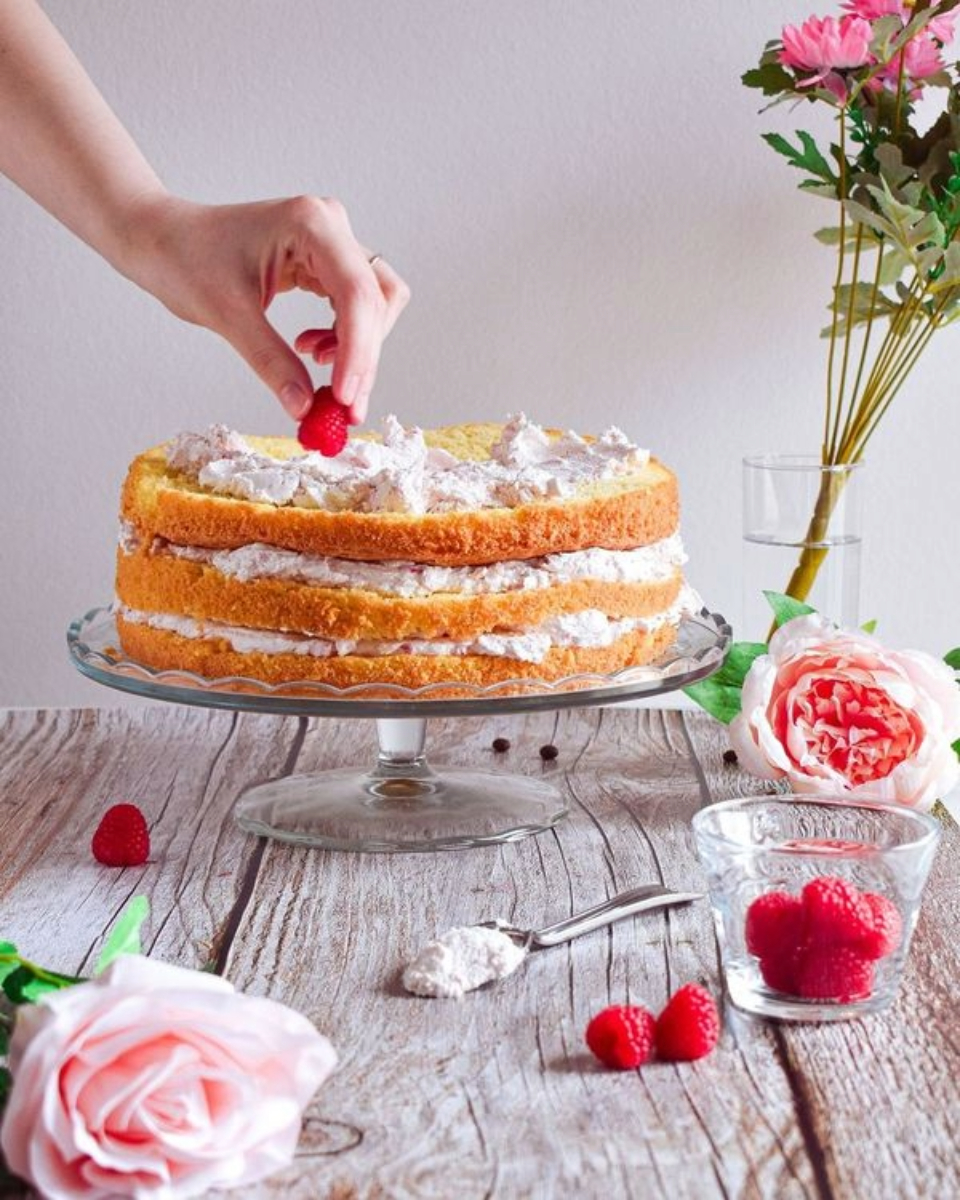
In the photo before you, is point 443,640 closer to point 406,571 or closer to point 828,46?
point 406,571

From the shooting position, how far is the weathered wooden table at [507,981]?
945 mm

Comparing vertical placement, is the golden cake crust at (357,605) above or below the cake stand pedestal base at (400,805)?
above

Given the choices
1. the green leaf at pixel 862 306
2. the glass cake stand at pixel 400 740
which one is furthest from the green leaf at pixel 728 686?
the green leaf at pixel 862 306

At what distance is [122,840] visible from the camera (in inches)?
57.0

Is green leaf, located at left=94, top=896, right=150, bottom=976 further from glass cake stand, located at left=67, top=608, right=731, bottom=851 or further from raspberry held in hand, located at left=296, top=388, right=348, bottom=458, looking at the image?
raspberry held in hand, located at left=296, top=388, right=348, bottom=458

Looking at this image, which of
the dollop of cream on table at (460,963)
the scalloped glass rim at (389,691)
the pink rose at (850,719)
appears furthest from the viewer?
the pink rose at (850,719)

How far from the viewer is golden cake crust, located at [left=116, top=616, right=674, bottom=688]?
1457 mm

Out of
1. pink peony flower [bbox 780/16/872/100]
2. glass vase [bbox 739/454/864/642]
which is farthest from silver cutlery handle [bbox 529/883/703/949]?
pink peony flower [bbox 780/16/872/100]

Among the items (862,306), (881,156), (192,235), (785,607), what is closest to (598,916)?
(785,607)

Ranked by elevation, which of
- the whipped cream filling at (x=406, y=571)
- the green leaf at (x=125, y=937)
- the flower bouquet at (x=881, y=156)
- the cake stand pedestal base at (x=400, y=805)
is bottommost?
the cake stand pedestal base at (x=400, y=805)

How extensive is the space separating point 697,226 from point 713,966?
1400mm

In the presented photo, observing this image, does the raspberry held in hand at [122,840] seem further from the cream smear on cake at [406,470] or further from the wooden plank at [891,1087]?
the wooden plank at [891,1087]

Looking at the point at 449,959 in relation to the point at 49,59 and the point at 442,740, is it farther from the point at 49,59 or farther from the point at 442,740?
the point at 49,59

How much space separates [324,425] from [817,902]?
670 millimetres
